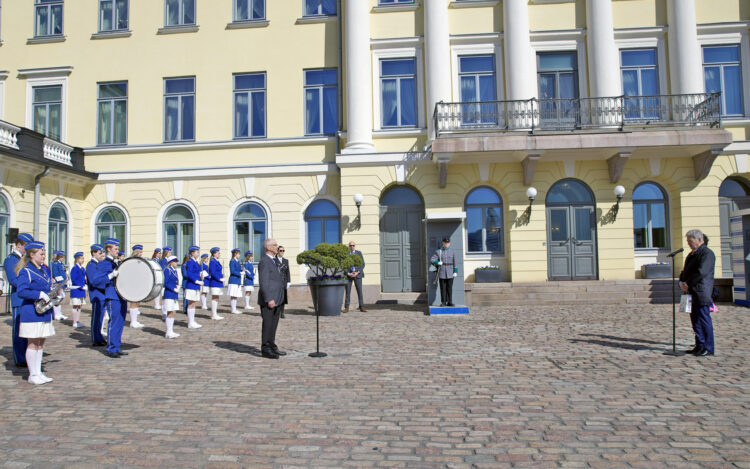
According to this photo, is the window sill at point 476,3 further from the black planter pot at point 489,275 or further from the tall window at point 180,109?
the tall window at point 180,109

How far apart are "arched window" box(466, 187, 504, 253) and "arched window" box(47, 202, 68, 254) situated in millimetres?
14017

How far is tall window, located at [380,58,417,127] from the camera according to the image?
1867cm

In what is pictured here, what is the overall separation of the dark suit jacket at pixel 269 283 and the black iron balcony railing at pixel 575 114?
33.6 feet

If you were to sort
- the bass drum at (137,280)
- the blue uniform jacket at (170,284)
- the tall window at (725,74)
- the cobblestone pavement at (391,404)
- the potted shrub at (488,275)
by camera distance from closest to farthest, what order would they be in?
Answer: the cobblestone pavement at (391,404)
the bass drum at (137,280)
the blue uniform jacket at (170,284)
the potted shrub at (488,275)
the tall window at (725,74)

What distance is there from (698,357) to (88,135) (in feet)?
66.4

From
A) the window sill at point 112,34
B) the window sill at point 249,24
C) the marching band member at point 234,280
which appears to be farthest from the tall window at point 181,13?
the marching band member at point 234,280

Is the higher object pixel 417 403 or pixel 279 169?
pixel 279 169

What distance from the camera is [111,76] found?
19.9 metres

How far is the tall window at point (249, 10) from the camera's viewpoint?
19531 millimetres

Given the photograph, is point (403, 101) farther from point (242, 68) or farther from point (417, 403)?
point (417, 403)

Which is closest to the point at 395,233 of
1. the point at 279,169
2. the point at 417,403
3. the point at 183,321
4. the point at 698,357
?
the point at 279,169

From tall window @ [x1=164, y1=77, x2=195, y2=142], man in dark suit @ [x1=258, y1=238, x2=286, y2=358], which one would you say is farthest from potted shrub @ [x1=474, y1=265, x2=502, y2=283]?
tall window @ [x1=164, y1=77, x2=195, y2=142]

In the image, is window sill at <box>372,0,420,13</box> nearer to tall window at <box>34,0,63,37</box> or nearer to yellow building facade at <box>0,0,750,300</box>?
yellow building facade at <box>0,0,750,300</box>

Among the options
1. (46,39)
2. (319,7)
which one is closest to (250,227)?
(319,7)
